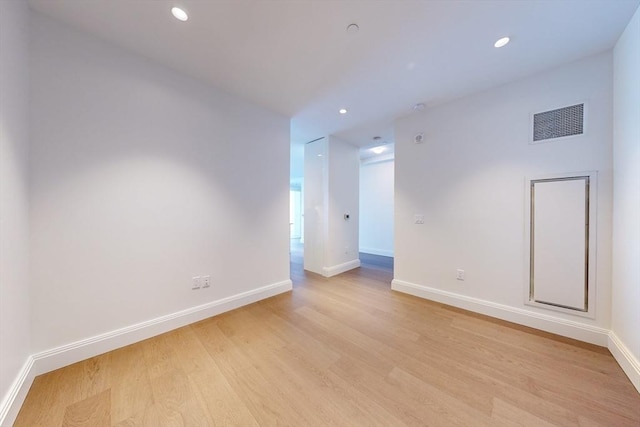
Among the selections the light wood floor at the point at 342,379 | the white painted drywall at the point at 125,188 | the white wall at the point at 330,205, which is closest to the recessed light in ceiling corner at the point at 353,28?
the white painted drywall at the point at 125,188

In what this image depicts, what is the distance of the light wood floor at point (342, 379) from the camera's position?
1.28 m

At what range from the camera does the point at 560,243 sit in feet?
6.97

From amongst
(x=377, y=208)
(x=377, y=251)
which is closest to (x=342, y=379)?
(x=377, y=251)

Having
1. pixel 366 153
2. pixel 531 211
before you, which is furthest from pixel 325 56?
pixel 366 153

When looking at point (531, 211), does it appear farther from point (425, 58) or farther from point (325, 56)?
point (325, 56)

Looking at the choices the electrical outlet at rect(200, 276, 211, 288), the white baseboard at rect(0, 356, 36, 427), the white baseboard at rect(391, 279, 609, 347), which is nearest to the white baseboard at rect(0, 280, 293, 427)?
the white baseboard at rect(0, 356, 36, 427)

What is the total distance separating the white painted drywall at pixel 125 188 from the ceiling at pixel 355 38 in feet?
0.86

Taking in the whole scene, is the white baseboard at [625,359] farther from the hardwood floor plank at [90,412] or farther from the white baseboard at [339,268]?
the hardwood floor plank at [90,412]

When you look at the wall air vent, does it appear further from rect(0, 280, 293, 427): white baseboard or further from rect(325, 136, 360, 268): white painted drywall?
rect(0, 280, 293, 427): white baseboard

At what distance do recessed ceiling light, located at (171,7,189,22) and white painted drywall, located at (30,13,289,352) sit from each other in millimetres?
724

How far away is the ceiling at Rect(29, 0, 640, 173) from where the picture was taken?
59.9 inches

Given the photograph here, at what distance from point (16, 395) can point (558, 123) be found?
464 centimetres

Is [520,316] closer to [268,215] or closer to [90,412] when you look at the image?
[268,215]

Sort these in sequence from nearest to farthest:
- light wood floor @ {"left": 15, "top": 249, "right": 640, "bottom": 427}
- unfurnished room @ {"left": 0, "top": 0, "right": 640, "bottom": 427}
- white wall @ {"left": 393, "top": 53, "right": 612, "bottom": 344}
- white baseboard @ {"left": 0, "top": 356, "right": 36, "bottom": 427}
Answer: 1. white baseboard @ {"left": 0, "top": 356, "right": 36, "bottom": 427}
2. light wood floor @ {"left": 15, "top": 249, "right": 640, "bottom": 427}
3. unfurnished room @ {"left": 0, "top": 0, "right": 640, "bottom": 427}
4. white wall @ {"left": 393, "top": 53, "right": 612, "bottom": 344}
